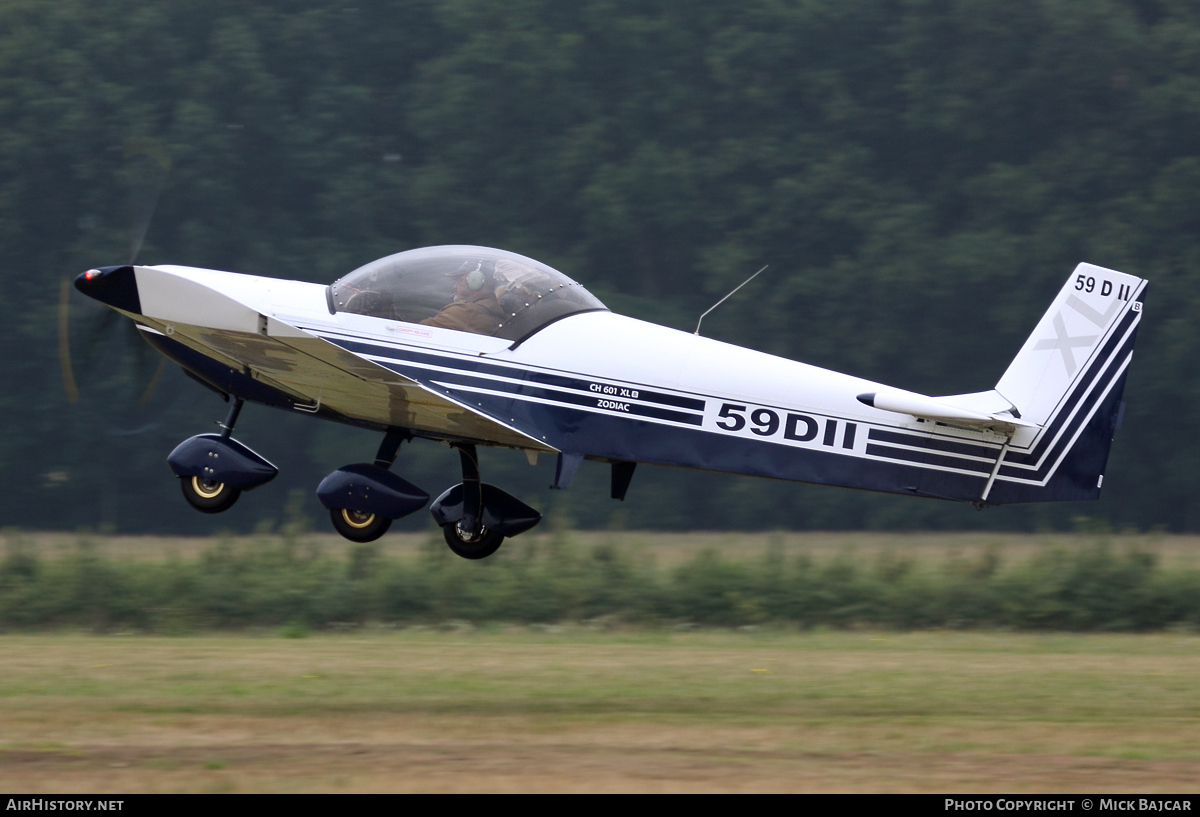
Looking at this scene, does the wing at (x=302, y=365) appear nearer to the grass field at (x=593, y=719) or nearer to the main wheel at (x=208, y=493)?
the main wheel at (x=208, y=493)

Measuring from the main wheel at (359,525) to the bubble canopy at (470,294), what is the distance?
66.1 inches

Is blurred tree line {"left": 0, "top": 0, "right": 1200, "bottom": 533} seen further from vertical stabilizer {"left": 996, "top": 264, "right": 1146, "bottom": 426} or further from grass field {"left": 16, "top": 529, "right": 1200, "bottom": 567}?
vertical stabilizer {"left": 996, "top": 264, "right": 1146, "bottom": 426}

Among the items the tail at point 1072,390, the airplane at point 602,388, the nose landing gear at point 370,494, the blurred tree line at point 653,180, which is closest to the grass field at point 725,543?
the blurred tree line at point 653,180

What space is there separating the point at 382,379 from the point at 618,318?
1945 mm

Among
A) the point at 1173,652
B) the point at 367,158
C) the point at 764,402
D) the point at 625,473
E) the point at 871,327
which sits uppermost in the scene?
the point at 367,158

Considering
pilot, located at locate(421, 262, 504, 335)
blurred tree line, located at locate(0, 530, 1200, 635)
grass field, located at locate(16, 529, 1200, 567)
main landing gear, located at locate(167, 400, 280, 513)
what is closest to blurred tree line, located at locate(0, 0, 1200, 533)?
grass field, located at locate(16, 529, 1200, 567)

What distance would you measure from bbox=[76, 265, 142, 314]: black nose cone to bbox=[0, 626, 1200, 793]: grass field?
3.20m

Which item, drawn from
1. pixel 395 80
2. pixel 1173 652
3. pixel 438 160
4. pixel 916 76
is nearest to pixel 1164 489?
pixel 916 76

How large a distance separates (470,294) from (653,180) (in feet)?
81.6

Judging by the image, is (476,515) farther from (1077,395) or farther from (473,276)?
(1077,395)

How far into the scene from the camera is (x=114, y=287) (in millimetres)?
9445

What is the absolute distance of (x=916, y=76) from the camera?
35.4 meters

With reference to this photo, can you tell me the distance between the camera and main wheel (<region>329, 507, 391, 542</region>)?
419 inches

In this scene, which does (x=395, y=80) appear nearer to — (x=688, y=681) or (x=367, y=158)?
(x=367, y=158)
